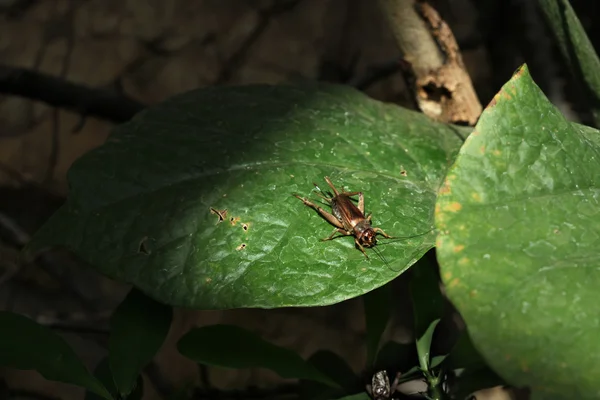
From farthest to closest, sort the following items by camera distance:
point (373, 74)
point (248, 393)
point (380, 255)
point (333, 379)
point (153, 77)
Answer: point (153, 77) → point (373, 74) → point (248, 393) → point (333, 379) → point (380, 255)

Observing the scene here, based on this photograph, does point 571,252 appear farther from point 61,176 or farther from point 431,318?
point 61,176

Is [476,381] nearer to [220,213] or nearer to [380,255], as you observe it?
[380,255]

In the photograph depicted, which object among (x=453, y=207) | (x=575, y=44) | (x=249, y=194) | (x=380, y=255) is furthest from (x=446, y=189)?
(x=575, y=44)

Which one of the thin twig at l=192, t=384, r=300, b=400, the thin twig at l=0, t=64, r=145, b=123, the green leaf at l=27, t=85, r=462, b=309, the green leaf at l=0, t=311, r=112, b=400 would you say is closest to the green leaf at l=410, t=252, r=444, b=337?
the green leaf at l=27, t=85, r=462, b=309

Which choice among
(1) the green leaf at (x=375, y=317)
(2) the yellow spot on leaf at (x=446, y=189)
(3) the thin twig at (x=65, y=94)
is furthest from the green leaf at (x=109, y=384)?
(3) the thin twig at (x=65, y=94)

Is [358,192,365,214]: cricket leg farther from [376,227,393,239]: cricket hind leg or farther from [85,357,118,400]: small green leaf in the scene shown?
[85,357,118,400]: small green leaf

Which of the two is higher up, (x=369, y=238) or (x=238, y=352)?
(x=369, y=238)
